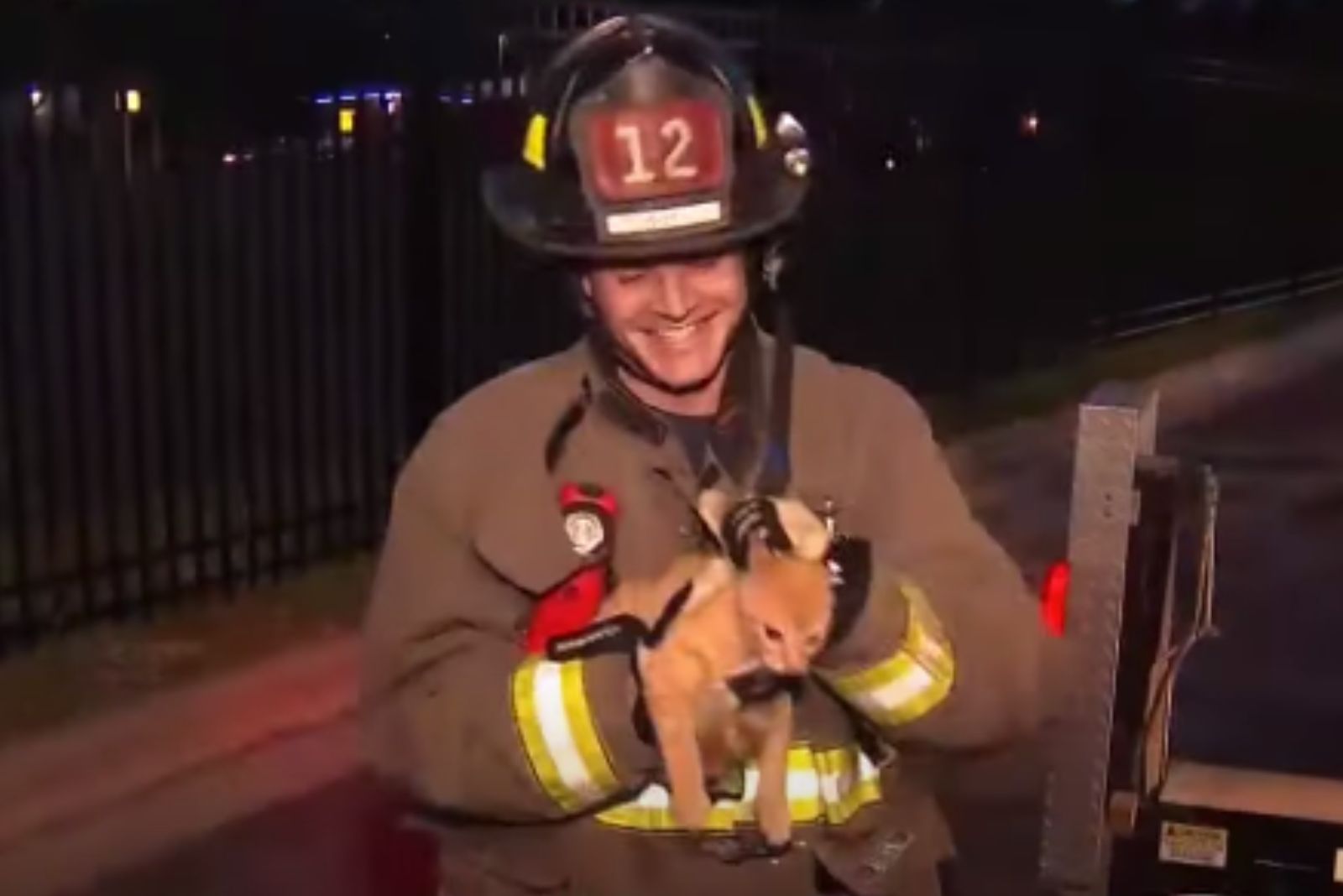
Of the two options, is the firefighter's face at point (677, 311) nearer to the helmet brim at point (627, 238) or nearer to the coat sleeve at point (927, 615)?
the helmet brim at point (627, 238)

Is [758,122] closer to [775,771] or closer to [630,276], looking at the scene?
[630,276]

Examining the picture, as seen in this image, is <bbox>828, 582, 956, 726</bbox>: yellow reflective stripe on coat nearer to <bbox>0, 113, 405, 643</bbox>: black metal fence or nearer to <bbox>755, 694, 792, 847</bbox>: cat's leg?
<bbox>755, 694, 792, 847</bbox>: cat's leg

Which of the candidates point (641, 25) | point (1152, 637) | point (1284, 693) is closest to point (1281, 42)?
point (1284, 693)

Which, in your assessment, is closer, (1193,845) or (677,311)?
(677,311)

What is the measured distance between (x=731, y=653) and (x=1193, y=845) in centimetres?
A: 172

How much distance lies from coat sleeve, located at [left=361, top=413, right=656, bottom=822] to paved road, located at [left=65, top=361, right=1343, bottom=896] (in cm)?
207

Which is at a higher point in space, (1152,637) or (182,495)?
(1152,637)

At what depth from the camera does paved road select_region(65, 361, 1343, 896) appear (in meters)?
5.45

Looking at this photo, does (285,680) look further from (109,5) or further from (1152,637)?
(109,5)

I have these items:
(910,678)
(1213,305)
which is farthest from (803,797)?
(1213,305)

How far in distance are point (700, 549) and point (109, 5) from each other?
38.4 ft

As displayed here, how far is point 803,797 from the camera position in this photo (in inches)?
92.4

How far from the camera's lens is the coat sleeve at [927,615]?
2221 mm

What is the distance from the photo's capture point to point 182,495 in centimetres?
750
